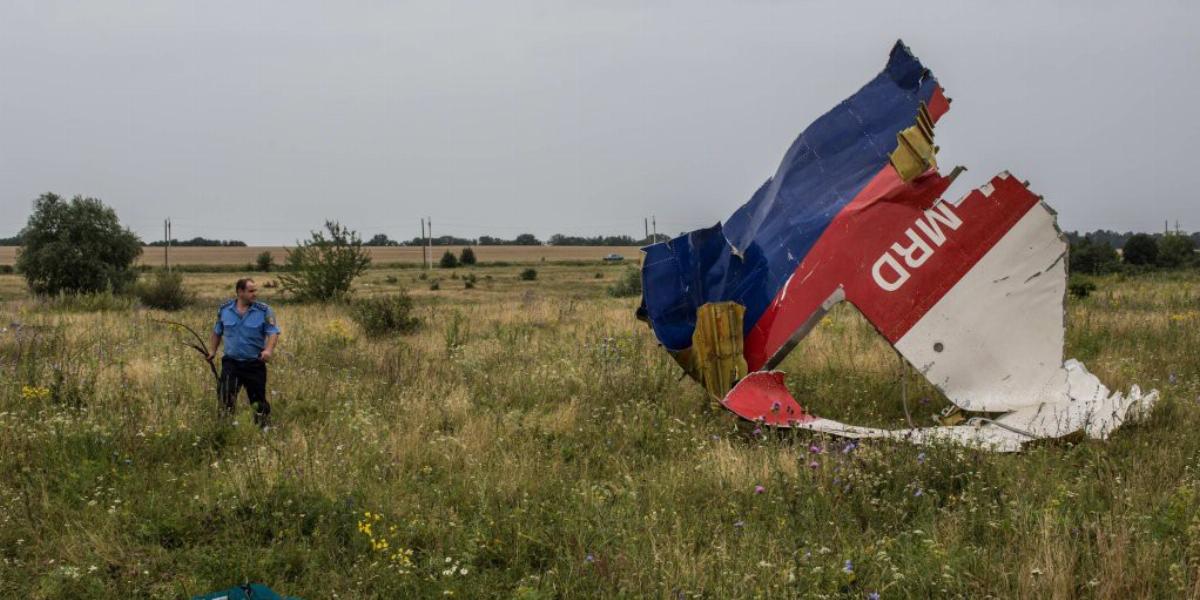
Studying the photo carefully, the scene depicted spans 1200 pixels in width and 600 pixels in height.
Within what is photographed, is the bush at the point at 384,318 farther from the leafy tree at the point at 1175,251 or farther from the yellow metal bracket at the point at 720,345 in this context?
the leafy tree at the point at 1175,251

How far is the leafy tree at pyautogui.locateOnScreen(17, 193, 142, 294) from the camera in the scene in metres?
32.2

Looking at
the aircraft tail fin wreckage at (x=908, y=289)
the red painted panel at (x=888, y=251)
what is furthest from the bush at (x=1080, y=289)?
the red painted panel at (x=888, y=251)

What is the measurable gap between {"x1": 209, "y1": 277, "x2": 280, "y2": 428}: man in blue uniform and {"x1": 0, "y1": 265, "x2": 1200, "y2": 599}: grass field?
23cm

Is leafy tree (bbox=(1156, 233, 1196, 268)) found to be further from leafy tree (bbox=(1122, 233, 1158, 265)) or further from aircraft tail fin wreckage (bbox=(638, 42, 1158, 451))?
aircraft tail fin wreckage (bbox=(638, 42, 1158, 451))

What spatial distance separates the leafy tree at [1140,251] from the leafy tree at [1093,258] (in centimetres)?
397

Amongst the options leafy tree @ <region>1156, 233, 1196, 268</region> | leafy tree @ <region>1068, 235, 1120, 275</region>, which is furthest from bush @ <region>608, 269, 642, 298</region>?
leafy tree @ <region>1156, 233, 1196, 268</region>

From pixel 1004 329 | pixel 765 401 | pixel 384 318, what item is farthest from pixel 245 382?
pixel 384 318

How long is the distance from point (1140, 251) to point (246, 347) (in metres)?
57.7

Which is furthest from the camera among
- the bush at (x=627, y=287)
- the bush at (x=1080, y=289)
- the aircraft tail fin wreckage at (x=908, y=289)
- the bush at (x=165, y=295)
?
the bush at (x=627, y=287)

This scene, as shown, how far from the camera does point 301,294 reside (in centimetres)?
2316

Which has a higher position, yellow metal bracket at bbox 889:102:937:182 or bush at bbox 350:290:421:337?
yellow metal bracket at bbox 889:102:937:182

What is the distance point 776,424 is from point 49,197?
3581 cm

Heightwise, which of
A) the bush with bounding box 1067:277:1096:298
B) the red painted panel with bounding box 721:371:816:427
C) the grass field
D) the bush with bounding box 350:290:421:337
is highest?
the bush with bounding box 1067:277:1096:298

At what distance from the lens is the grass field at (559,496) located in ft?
13.6
